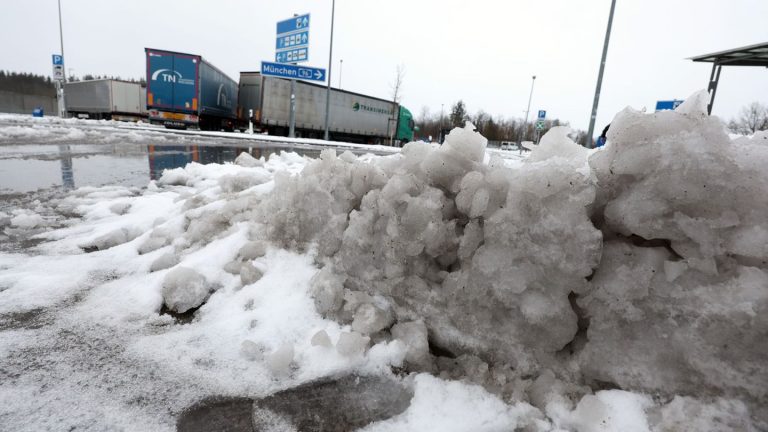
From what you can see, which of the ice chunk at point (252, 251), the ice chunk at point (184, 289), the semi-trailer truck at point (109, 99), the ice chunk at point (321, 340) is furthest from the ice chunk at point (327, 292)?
the semi-trailer truck at point (109, 99)

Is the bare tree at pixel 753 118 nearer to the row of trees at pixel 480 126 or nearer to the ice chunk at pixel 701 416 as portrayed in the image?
the row of trees at pixel 480 126

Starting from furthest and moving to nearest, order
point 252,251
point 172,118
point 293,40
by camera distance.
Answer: point 172,118
point 293,40
point 252,251

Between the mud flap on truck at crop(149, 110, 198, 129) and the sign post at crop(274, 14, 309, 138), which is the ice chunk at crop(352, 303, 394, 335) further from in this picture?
the mud flap on truck at crop(149, 110, 198, 129)

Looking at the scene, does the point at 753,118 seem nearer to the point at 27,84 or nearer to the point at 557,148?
the point at 557,148

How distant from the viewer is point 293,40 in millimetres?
20406

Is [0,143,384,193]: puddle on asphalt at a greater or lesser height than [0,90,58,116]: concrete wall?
lesser

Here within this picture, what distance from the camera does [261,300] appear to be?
2336 millimetres

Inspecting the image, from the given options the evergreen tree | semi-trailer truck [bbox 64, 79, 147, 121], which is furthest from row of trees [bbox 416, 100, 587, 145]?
semi-trailer truck [bbox 64, 79, 147, 121]

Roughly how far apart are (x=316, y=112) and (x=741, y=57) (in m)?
22.7

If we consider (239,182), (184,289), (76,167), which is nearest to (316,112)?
(76,167)

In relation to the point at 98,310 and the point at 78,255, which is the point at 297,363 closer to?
the point at 98,310

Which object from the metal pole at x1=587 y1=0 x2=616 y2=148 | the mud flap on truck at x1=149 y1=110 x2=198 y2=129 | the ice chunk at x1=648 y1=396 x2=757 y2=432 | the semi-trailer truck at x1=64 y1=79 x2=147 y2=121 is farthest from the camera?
the semi-trailer truck at x1=64 y1=79 x2=147 y2=121

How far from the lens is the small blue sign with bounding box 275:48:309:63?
2014cm

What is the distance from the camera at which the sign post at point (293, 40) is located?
65.2ft
